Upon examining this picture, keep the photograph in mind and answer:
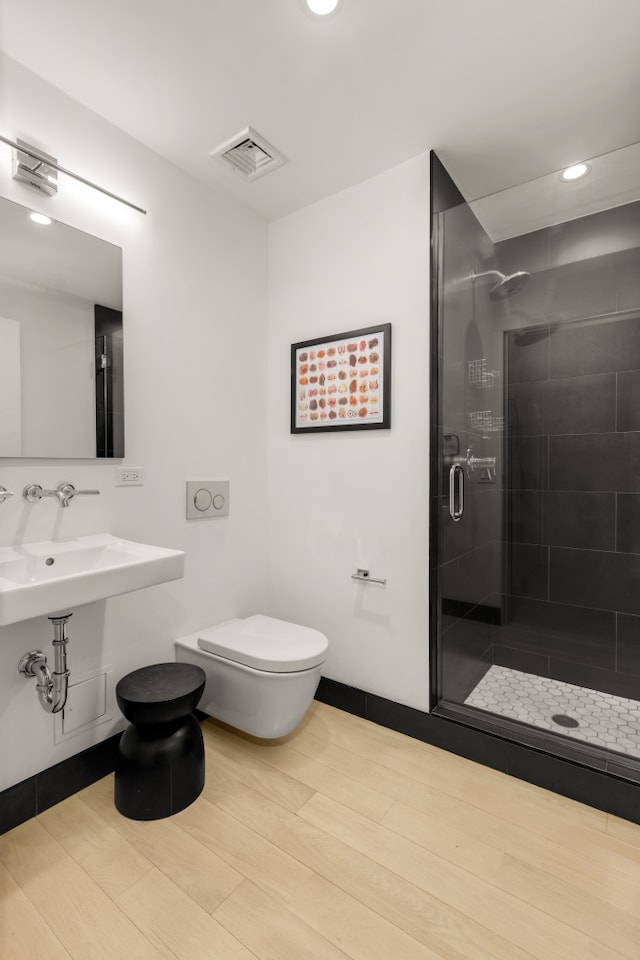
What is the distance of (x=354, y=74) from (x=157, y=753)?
95.9 inches

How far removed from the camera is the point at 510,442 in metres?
2.37

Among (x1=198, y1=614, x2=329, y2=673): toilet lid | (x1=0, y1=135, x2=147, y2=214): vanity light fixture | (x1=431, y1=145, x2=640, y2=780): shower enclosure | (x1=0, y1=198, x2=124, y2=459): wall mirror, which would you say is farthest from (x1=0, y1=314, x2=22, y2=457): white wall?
(x1=431, y1=145, x2=640, y2=780): shower enclosure

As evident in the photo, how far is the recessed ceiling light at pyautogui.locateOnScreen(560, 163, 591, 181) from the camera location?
1.95 m

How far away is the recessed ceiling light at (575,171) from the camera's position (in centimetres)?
195

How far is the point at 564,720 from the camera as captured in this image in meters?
1.95

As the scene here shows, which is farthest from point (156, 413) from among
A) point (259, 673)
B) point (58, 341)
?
point (259, 673)

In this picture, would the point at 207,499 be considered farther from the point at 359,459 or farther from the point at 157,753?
the point at 157,753

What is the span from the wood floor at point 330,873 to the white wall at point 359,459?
52 cm

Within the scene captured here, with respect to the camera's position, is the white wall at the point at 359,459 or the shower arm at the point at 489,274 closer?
the white wall at the point at 359,459

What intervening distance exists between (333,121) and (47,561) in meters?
1.96

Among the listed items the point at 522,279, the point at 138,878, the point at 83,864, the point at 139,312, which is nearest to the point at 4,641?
the point at 83,864

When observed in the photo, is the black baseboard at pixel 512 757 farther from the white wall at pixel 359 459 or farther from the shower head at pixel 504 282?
the shower head at pixel 504 282

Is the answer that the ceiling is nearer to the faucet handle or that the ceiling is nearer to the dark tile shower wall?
the dark tile shower wall

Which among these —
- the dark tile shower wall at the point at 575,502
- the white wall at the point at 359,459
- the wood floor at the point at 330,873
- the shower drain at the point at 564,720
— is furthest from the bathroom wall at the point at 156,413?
the shower drain at the point at 564,720
